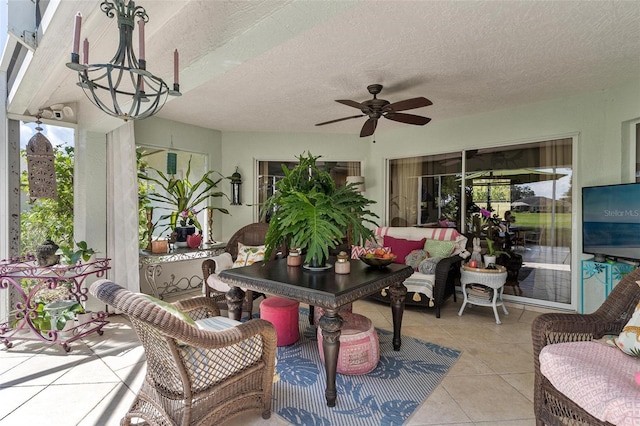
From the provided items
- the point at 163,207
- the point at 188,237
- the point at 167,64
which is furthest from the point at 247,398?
the point at 163,207

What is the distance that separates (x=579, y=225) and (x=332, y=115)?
3.27 metres

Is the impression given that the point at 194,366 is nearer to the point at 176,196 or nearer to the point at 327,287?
the point at 327,287

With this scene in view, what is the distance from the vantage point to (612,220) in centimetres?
307

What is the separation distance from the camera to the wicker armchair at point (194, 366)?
1396 mm

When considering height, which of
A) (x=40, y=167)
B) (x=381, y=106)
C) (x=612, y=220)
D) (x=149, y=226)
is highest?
(x=381, y=106)

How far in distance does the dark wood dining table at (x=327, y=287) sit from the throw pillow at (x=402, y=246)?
59.5 inches

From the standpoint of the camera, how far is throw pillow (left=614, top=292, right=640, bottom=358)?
5.09 feet

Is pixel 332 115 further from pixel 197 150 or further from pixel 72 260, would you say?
pixel 72 260

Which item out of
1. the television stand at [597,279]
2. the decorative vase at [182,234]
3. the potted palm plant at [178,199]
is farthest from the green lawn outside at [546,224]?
the decorative vase at [182,234]

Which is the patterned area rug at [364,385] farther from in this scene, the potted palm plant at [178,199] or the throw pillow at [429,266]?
the potted palm plant at [178,199]

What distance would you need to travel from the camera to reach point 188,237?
4.21 m

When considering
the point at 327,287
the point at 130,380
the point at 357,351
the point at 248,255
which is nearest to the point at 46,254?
the point at 130,380

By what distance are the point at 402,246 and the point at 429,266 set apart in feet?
1.91

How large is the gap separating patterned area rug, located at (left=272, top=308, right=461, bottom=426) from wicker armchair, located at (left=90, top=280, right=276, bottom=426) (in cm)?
26
